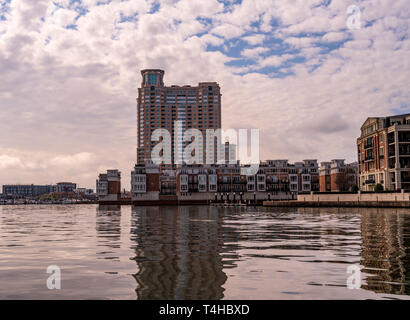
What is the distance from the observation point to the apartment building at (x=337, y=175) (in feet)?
512

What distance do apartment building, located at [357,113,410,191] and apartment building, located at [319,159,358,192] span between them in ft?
126

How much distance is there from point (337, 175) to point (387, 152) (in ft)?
188

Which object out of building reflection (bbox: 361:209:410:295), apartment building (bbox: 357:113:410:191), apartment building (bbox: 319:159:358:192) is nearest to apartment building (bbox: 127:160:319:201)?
apartment building (bbox: 319:159:358:192)

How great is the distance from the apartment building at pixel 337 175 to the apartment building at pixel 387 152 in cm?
3841

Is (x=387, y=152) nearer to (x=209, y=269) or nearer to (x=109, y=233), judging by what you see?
(x=109, y=233)

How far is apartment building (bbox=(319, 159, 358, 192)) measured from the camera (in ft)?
512

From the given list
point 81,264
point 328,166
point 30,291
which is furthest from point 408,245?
point 328,166

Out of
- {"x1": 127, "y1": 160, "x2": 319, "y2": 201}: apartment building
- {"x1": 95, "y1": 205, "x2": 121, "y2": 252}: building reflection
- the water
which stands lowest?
{"x1": 95, "y1": 205, "x2": 121, "y2": 252}: building reflection

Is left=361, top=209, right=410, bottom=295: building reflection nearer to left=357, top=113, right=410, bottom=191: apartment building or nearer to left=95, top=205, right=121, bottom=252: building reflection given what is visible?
left=95, top=205, right=121, bottom=252: building reflection

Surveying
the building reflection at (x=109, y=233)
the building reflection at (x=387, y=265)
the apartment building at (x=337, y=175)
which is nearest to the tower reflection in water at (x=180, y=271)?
the building reflection at (x=109, y=233)

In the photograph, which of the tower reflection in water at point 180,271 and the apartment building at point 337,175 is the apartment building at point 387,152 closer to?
the apartment building at point 337,175
